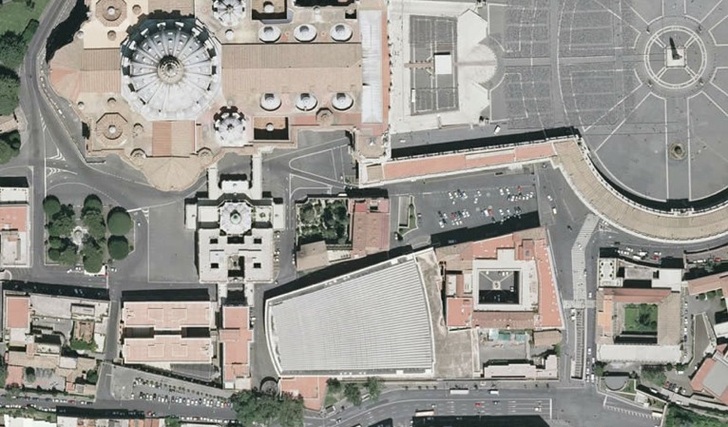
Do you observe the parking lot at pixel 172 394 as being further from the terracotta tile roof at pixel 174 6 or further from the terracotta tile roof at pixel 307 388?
the terracotta tile roof at pixel 174 6

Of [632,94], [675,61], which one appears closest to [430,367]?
[632,94]

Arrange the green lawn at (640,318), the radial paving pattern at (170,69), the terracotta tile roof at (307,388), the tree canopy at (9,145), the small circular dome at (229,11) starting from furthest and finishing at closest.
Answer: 1. the green lawn at (640,318)
2. the terracotta tile roof at (307,388)
3. the tree canopy at (9,145)
4. the small circular dome at (229,11)
5. the radial paving pattern at (170,69)

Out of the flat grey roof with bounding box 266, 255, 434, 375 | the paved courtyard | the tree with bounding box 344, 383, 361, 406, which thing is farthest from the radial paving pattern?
the tree with bounding box 344, 383, 361, 406

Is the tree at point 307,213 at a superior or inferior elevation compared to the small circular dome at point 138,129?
inferior

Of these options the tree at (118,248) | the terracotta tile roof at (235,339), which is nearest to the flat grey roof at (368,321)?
the terracotta tile roof at (235,339)

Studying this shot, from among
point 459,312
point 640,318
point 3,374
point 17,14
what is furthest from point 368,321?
point 17,14

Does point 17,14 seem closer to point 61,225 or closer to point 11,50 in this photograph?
point 11,50
